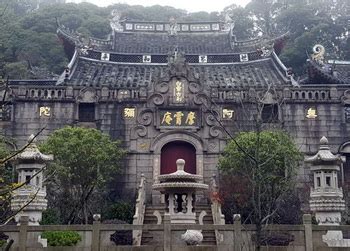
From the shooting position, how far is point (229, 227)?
14.3 meters

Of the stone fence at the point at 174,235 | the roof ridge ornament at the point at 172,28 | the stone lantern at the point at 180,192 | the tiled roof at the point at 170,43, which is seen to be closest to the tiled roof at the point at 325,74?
the tiled roof at the point at 170,43

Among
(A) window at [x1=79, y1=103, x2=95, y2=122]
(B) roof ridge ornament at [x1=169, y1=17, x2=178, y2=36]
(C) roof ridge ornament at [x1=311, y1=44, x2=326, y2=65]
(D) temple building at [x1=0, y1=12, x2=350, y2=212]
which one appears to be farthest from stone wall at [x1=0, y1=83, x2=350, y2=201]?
(B) roof ridge ornament at [x1=169, y1=17, x2=178, y2=36]

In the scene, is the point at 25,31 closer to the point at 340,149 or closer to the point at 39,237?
the point at 340,149

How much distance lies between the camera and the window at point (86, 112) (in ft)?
83.9

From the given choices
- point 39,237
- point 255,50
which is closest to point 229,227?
Result: point 39,237

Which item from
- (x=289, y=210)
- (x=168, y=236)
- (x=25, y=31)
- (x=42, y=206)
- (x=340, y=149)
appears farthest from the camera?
(x=25, y=31)

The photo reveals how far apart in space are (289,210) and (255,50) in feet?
45.5

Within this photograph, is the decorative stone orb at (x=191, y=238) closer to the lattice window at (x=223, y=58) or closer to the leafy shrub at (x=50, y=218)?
the leafy shrub at (x=50, y=218)

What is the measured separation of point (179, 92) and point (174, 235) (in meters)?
12.0

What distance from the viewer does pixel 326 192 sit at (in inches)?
630

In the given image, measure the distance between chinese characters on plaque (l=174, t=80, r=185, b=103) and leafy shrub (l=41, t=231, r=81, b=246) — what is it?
12.2 metres

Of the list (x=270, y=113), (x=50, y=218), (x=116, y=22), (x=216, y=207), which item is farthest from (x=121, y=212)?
(x=116, y=22)

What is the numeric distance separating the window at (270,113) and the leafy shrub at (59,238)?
1362 centimetres

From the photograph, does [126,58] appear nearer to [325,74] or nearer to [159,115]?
[159,115]
